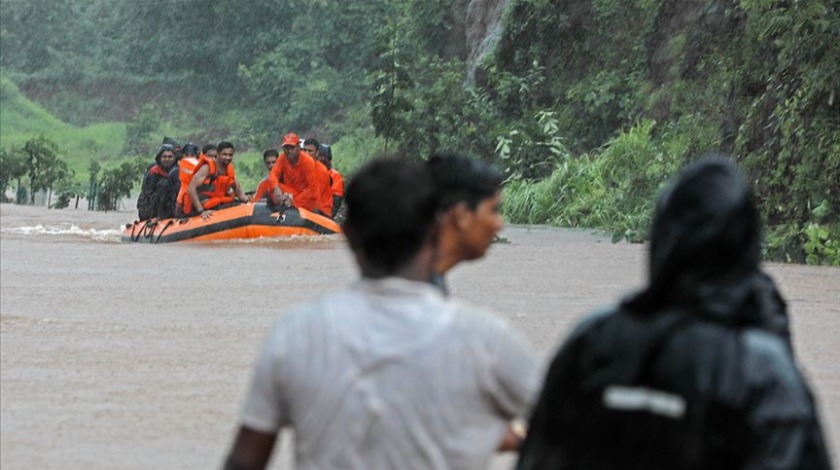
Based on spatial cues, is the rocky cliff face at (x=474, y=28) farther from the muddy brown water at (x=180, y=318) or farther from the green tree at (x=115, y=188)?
the muddy brown water at (x=180, y=318)

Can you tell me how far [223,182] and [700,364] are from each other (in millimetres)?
23254

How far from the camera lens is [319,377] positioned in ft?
11.5

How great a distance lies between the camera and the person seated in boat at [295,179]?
26.1 m

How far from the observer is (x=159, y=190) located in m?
27.5

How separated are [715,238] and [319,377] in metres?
0.83

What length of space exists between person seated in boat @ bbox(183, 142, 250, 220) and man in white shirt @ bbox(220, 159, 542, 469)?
71.7 feet

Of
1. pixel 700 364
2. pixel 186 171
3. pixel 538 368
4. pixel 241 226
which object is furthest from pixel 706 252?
pixel 186 171

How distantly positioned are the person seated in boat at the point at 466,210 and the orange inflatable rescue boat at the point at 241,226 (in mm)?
21144

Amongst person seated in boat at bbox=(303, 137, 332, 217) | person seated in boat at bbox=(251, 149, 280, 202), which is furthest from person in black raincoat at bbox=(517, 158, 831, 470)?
person seated in boat at bbox=(303, 137, 332, 217)

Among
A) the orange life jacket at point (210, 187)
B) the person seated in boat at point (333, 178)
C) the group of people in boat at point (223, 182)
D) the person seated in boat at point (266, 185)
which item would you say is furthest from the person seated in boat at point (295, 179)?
the person seated in boat at point (333, 178)

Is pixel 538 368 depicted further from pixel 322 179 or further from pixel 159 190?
pixel 159 190

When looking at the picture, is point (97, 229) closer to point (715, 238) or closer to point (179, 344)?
point (179, 344)

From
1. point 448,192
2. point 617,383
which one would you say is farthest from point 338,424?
point 448,192

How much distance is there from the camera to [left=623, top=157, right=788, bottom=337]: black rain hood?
3.04 metres
